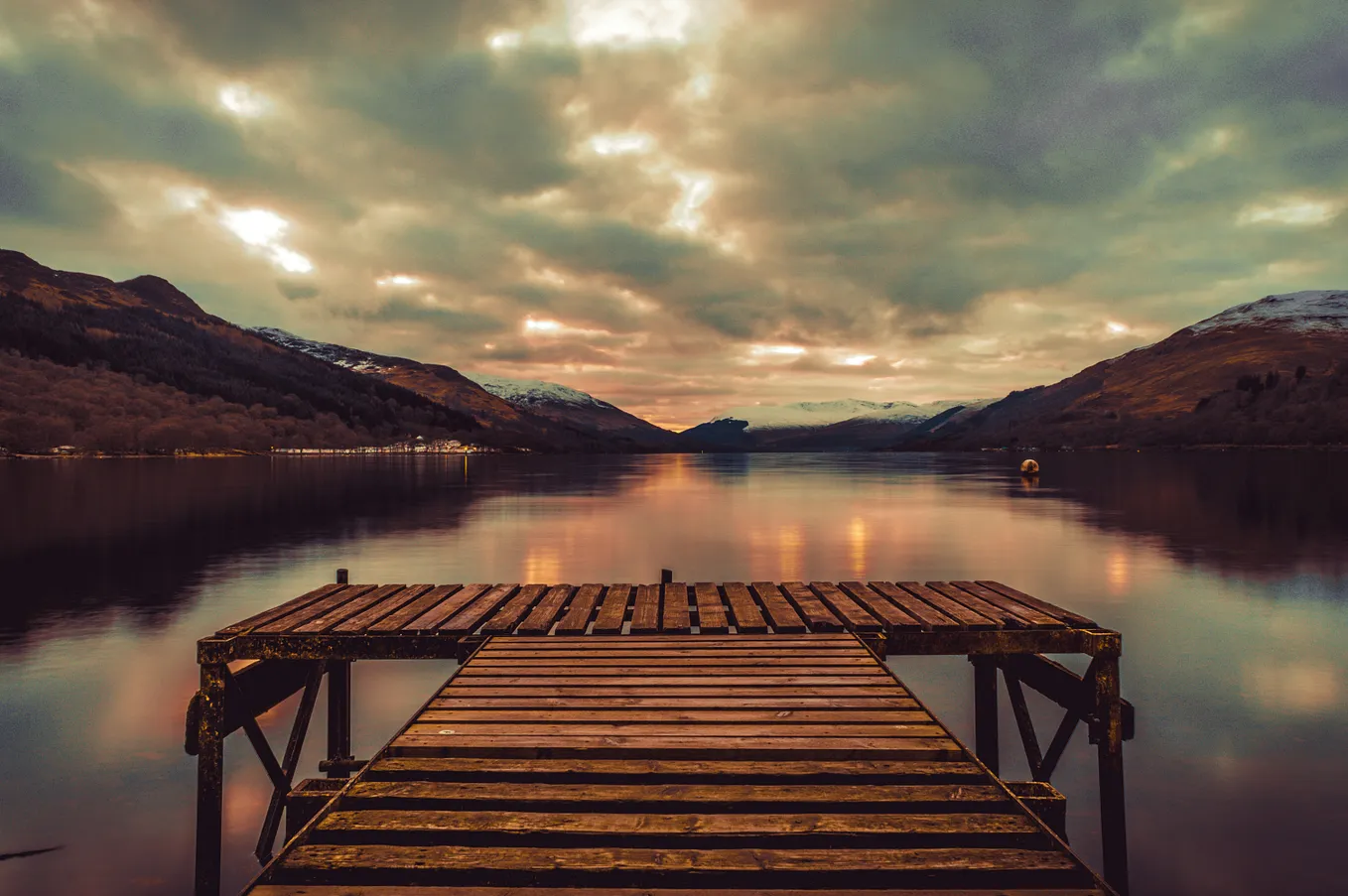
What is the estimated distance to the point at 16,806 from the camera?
1255 centimetres

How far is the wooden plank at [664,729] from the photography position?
7.27m

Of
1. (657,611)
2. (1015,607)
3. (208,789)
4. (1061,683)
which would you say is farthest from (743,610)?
(208,789)

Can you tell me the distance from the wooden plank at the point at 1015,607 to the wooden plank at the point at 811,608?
10.2 feet

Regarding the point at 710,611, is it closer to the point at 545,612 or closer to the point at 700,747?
the point at 545,612

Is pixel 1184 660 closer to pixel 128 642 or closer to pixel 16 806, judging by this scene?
pixel 16 806

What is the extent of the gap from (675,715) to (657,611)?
4873 mm

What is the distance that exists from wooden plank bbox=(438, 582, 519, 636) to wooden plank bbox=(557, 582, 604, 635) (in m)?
1.29

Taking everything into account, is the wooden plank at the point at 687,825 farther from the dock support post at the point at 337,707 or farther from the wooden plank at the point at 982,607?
the dock support post at the point at 337,707

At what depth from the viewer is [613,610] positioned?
12.7 metres

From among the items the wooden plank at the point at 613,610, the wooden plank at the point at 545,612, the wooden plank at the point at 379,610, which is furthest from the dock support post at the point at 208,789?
the wooden plank at the point at 613,610

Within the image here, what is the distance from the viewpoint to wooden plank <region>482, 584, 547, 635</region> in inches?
456

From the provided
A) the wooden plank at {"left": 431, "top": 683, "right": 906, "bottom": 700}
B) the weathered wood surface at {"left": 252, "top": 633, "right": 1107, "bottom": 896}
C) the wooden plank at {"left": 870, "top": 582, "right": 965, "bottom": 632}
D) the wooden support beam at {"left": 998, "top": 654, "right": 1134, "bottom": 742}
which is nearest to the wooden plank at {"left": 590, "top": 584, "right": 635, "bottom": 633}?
the weathered wood surface at {"left": 252, "top": 633, "right": 1107, "bottom": 896}

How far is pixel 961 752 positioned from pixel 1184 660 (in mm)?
19937

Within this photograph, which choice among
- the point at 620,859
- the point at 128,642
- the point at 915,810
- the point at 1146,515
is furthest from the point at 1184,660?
the point at 1146,515
